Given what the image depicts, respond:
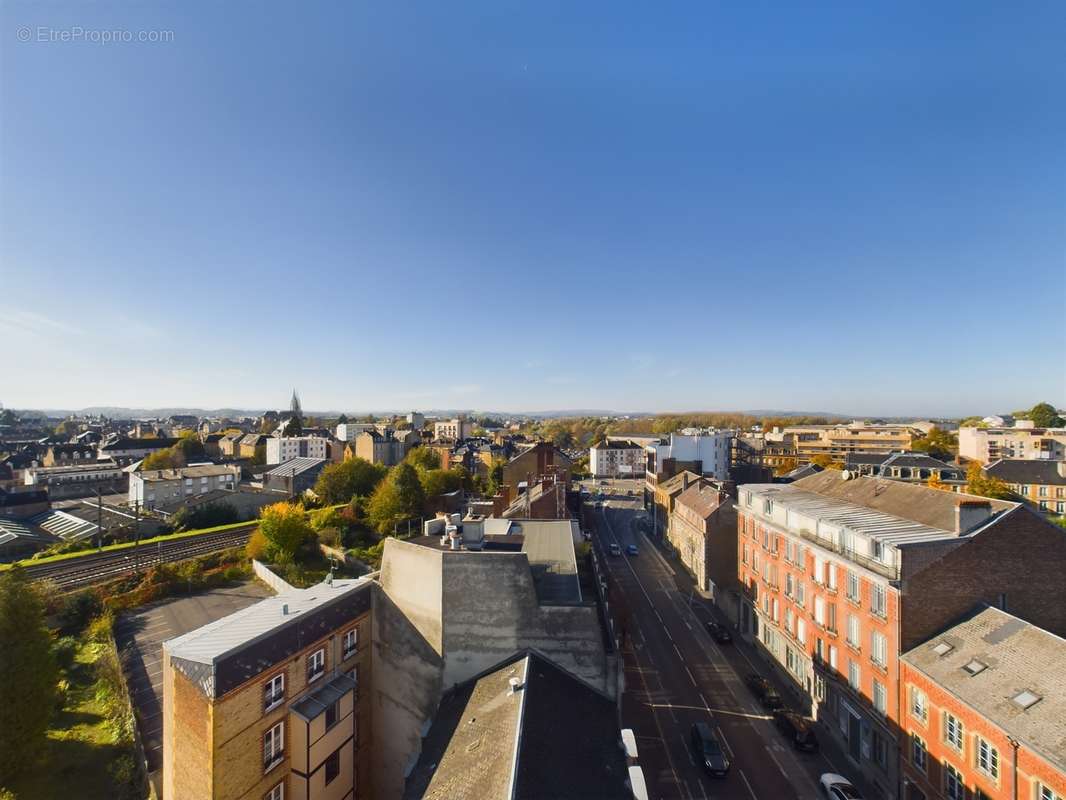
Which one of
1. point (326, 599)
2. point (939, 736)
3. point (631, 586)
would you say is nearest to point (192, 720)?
point (326, 599)

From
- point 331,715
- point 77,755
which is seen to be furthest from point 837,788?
point 77,755

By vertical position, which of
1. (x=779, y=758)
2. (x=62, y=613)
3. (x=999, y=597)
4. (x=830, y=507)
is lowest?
(x=779, y=758)

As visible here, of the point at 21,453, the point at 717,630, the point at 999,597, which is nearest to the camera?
the point at 999,597

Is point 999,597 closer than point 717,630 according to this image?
Yes

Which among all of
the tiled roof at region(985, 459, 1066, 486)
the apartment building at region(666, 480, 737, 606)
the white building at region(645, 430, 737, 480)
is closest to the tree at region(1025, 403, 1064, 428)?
the tiled roof at region(985, 459, 1066, 486)

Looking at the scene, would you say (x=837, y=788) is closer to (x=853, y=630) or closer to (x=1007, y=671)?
(x=853, y=630)

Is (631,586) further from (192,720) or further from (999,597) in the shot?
(192,720)

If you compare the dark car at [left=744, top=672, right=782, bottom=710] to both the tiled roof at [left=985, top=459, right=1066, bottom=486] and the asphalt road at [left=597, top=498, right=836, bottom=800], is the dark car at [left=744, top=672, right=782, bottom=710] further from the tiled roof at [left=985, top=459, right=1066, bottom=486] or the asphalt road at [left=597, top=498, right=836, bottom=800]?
the tiled roof at [left=985, top=459, right=1066, bottom=486]
